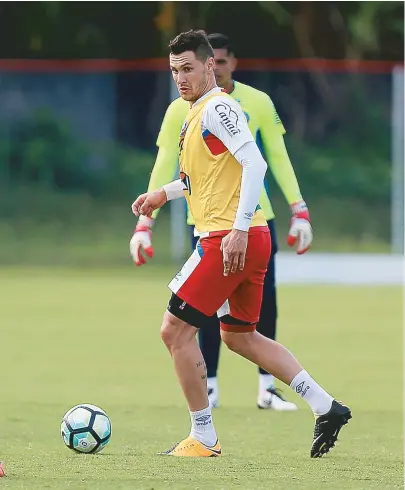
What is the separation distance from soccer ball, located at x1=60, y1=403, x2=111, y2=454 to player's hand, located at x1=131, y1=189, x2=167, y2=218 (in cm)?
107

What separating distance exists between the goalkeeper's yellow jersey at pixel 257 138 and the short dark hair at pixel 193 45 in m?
1.80

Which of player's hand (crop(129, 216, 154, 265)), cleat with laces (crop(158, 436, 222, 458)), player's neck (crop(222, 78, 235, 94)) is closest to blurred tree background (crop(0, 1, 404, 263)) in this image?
player's neck (crop(222, 78, 235, 94))

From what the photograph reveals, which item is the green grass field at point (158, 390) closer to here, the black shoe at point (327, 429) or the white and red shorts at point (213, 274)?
the black shoe at point (327, 429)

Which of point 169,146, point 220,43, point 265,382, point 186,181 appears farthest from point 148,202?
point 265,382

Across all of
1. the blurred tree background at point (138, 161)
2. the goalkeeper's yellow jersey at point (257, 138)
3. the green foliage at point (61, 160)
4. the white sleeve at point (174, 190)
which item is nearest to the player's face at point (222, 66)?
the goalkeeper's yellow jersey at point (257, 138)

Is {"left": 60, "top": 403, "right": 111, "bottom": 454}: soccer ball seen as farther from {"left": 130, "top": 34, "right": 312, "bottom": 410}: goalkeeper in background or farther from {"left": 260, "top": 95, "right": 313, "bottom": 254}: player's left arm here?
{"left": 260, "top": 95, "right": 313, "bottom": 254}: player's left arm

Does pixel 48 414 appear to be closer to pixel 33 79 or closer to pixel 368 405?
pixel 368 405

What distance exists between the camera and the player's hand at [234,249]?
6.14 m

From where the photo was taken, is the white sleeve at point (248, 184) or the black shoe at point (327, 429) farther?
the black shoe at point (327, 429)

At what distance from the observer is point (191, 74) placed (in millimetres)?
6352

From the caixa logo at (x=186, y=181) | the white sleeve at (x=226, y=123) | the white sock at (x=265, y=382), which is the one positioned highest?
the white sleeve at (x=226, y=123)

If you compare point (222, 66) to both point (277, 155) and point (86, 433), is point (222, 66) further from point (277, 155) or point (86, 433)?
point (86, 433)

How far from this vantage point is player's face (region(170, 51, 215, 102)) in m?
6.35

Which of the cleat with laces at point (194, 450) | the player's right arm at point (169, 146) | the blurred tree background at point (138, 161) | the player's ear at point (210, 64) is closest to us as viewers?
the player's ear at point (210, 64)
